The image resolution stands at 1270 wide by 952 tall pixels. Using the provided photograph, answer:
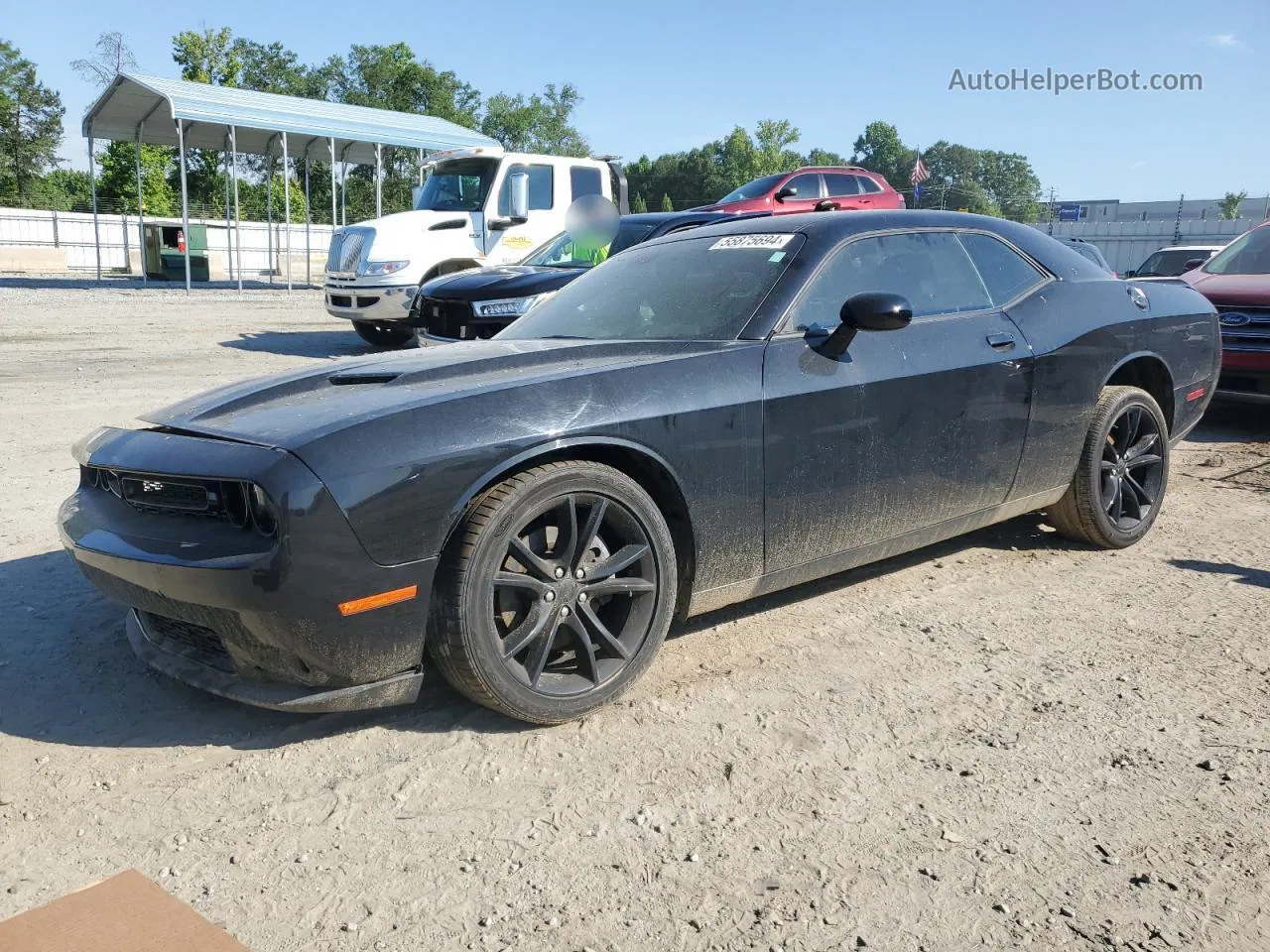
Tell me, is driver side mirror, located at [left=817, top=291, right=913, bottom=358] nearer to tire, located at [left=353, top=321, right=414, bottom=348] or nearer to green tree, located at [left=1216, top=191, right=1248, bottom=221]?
tire, located at [left=353, top=321, right=414, bottom=348]

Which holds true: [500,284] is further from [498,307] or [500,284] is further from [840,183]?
[840,183]

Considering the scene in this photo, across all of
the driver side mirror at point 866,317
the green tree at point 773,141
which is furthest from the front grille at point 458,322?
the green tree at point 773,141

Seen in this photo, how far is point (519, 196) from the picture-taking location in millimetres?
13125

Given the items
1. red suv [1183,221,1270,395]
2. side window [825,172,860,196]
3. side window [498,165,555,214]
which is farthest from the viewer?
side window [825,172,860,196]

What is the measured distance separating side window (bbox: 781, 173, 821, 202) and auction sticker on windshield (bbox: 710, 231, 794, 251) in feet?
37.3

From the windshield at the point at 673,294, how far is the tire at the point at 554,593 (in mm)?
842

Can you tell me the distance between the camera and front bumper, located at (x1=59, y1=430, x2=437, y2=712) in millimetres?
2588

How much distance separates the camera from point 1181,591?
4.21 metres

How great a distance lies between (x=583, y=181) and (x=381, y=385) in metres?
11.6

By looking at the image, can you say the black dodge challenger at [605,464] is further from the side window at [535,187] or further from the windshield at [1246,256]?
the side window at [535,187]

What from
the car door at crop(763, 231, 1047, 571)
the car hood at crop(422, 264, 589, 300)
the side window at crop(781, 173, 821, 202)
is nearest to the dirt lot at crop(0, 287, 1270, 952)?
the car door at crop(763, 231, 1047, 571)

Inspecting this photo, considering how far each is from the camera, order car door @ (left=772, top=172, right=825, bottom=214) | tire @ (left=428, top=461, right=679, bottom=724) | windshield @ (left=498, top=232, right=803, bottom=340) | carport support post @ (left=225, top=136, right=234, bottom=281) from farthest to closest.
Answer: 1. carport support post @ (left=225, top=136, right=234, bottom=281)
2. car door @ (left=772, top=172, right=825, bottom=214)
3. windshield @ (left=498, top=232, right=803, bottom=340)
4. tire @ (left=428, top=461, right=679, bottom=724)

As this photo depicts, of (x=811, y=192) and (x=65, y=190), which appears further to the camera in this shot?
(x=65, y=190)

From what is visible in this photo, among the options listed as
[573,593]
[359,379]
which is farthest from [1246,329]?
[359,379]
